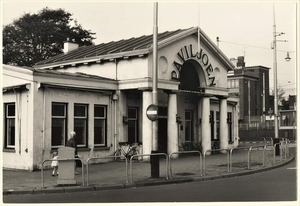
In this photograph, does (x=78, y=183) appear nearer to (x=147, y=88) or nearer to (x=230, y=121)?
(x=147, y=88)

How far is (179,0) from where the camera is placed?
1241 cm

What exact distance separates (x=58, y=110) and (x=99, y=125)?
3.04m

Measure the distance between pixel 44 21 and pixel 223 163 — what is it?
24.4 m

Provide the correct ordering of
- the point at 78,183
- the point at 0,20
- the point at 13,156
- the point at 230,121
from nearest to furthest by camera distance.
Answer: the point at 0,20 → the point at 78,183 → the point at 13,156 → the point at 230,121

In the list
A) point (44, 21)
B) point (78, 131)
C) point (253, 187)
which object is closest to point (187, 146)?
point (78, 131)

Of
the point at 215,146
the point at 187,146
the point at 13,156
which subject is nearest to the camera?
the point at 13,156

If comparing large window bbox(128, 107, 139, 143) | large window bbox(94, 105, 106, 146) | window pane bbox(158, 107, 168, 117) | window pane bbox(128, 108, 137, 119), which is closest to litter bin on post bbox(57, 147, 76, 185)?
large window bbox(94, 105, 106, 146)

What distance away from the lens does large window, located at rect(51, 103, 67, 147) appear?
20.3 m

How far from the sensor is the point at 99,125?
22.9m

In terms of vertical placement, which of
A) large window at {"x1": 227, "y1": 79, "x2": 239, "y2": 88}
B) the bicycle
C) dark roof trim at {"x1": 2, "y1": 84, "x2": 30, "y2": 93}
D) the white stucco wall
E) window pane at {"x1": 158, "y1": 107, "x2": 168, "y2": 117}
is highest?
large window at {"x1": 227, "y1": 79, "x2": 239, "y2": 88}

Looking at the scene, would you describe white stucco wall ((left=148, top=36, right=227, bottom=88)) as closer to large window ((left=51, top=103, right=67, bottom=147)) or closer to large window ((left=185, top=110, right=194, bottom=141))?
large window ((left=185, top=110, right=194, bottom=141))

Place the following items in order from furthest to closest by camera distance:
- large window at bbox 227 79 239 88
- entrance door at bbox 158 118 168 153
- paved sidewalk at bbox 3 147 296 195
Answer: large window at bbox 227 79 239 88
entrance door at bbox 158 118 168 153
paved sidewalk at bbox 3 147 296 195

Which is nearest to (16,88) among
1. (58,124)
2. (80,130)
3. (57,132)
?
(58,124)

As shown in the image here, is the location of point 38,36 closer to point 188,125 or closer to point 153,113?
point 188,125
